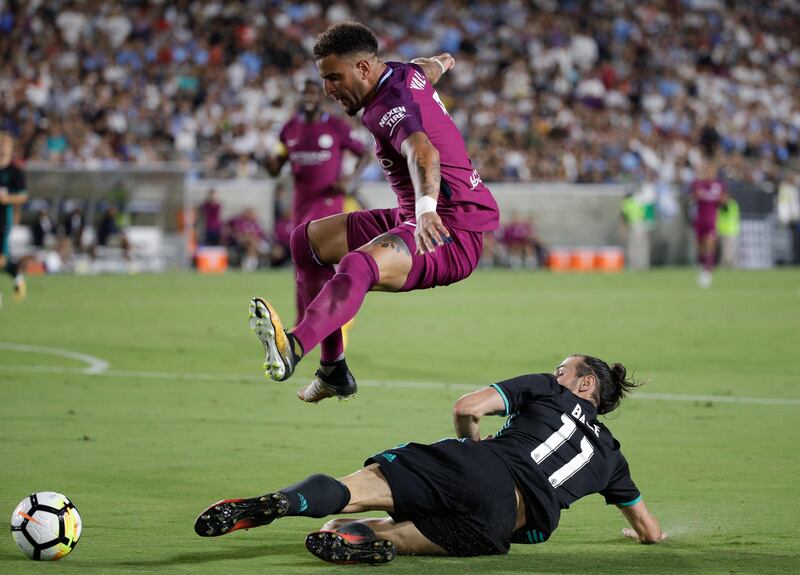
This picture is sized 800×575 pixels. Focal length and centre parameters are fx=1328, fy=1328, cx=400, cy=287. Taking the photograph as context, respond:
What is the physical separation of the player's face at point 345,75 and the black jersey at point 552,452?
204cm

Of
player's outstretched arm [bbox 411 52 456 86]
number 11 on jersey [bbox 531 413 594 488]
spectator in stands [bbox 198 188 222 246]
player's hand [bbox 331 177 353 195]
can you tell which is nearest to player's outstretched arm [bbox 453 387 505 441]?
number 11 on jersey [bbox 531 413 594 488]

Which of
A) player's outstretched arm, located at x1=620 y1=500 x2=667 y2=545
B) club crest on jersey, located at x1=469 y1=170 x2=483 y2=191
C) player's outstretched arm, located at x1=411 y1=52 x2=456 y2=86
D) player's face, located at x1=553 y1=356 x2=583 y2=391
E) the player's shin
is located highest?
player's outstretched arm, located at x1=411 y1=52 x2=456 y2=86

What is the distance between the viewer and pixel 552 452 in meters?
6.15

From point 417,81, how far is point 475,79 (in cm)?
3174

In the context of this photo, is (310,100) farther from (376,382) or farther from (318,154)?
(376,382)

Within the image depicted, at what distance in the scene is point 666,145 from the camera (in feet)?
130

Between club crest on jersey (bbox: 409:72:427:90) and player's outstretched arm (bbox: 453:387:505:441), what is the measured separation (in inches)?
82.6

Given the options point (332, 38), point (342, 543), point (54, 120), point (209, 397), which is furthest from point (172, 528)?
point (54, 120)

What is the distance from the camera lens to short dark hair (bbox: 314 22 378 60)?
7.27m

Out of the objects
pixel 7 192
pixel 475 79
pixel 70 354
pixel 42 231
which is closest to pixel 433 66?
pixel 70 354

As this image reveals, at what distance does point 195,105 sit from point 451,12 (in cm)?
1011

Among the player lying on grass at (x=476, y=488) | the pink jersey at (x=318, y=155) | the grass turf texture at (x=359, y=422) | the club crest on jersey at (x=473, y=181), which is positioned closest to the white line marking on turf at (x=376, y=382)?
the grass turf texture at (x=359, y=422)

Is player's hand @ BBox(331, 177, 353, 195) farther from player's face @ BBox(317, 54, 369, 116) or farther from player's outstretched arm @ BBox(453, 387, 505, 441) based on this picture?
player's outstretched arm @ BBox(453, 387, 505, 441)

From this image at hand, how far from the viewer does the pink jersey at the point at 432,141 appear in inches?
287
